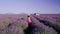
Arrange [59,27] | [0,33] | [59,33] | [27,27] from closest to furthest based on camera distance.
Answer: [0,33]
[59,33]
[59,27]
[27,27]

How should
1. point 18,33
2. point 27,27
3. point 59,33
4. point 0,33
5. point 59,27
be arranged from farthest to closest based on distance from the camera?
point 27,27, point 59,27, point 59,33, point 18,33, point 0,33

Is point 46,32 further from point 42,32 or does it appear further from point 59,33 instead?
point 59,33

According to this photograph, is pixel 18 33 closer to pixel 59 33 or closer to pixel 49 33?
pixel 49 33

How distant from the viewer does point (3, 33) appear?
831 cm

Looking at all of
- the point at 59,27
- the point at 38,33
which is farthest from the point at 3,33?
the point at 59,27

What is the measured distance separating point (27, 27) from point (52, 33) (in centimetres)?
431

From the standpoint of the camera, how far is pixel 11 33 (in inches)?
342

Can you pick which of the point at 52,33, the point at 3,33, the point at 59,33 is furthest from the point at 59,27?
the point at 3,33

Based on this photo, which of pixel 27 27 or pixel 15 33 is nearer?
pixel 15 33

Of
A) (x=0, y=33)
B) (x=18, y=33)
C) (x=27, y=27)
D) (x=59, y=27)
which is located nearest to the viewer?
(x=0, y=33)

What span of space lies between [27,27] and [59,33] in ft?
9.92

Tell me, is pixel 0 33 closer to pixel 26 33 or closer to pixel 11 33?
pixel 11 33

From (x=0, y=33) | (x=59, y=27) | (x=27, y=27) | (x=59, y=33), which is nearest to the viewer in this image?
(x=0, y=33)

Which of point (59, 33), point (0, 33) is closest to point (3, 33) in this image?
point (0, 33)
